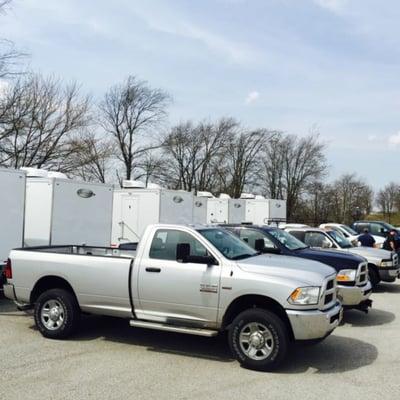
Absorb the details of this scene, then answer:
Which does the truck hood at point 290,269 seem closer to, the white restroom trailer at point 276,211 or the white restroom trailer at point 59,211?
the white restroom trailer at point 59,211

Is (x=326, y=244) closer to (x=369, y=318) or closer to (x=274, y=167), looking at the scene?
(x=369, y=318)

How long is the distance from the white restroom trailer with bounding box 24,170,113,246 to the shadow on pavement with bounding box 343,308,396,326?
6.58m

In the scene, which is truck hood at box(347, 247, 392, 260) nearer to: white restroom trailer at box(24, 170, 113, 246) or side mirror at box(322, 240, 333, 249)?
side mirror at box(322, 240, 333, 249)

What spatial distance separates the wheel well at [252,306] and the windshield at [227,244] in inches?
24.2

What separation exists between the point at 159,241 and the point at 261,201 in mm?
18297

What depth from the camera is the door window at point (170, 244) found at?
22.8ft

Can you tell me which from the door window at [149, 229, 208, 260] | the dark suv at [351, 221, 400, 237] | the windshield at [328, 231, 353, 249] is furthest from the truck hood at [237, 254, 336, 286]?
the dark suv at [351, 221, 400, 237]

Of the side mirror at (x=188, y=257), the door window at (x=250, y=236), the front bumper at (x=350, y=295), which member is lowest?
the front bumper at (x=350, y=295)

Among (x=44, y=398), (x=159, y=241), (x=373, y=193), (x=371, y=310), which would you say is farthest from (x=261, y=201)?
(x=373, y=193)

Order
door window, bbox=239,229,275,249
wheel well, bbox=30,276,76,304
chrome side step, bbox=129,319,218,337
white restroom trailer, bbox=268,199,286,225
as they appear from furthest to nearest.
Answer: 1. white restroom trailer, bbox=268,199,286,225
2. door window, bbox=239,229,275,249
3. wheel well, bbox=30,276,76,304
4. chrome side step, bbox=129,319,218,337

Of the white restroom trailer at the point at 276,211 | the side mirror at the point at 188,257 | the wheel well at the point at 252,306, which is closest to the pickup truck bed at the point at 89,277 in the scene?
the side mirror at the point at 188,257

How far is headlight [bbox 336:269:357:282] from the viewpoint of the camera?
9092mm

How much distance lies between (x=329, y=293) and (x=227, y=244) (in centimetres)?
157

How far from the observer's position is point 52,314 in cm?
764
